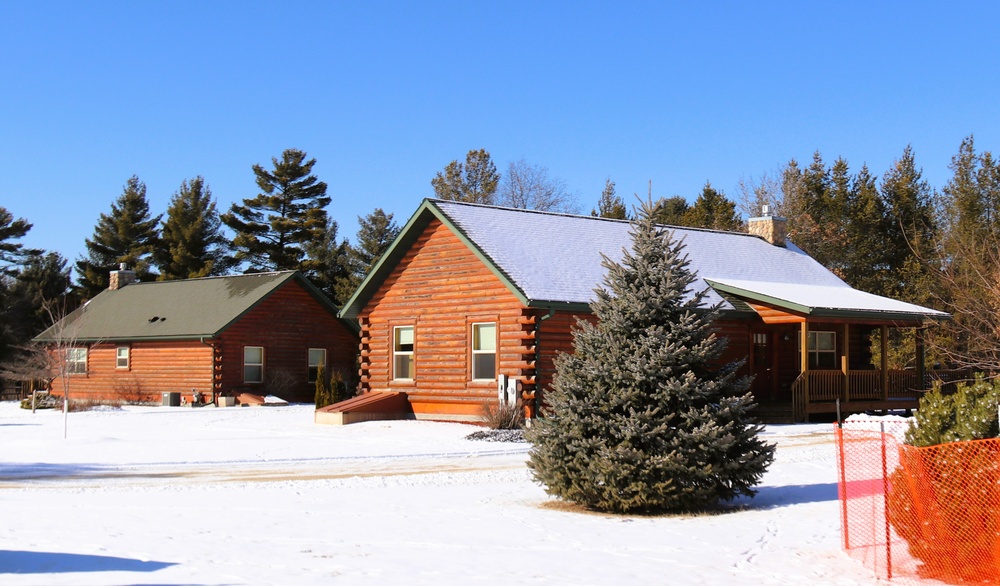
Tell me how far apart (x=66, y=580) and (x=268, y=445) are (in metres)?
14.8

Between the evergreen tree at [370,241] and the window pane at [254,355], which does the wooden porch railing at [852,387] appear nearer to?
the window pane at [254,355]

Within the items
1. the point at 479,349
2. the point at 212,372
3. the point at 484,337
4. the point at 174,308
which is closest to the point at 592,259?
the point at 484,337

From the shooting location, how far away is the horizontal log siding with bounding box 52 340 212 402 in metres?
41.1

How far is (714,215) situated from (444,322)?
4056 centimetres

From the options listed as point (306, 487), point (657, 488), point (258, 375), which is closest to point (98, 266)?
point (258, 375)

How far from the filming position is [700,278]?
104 feet

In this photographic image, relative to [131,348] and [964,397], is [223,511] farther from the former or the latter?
[131,348]

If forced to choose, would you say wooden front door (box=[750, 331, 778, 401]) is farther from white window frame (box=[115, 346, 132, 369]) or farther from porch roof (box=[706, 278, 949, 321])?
white window frame (box=[115, 346, 132, 369])

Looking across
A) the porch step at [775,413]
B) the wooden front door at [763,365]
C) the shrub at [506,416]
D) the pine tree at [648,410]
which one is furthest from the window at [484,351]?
the pine tree at [648,410]

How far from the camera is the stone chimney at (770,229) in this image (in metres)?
38.9

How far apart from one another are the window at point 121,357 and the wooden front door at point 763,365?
2625 cm

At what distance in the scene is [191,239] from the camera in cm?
7400

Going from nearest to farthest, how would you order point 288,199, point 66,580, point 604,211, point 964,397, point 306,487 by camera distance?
point 66,580
point 964,397
point 306,487
point 288,199
point 604,211

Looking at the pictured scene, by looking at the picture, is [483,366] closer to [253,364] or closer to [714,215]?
[253,364]
